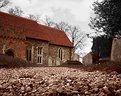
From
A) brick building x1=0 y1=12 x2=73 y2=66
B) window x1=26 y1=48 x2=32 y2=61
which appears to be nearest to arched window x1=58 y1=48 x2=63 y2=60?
brick building x1=0 y1=12 x2=73 y2=66

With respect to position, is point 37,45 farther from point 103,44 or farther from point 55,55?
point 103,44

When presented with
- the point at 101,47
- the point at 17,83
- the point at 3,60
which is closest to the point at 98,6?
the point at 101,47

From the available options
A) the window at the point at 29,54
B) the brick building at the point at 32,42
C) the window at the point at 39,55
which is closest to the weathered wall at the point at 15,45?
the brick building at the point at 32,42

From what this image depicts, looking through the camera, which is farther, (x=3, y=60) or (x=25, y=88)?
(x=3, y=60)

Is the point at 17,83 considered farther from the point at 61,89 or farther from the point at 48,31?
the point at 48,31

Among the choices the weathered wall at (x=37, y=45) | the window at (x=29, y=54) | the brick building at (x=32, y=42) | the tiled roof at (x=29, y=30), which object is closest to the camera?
the brick building at (x=32, y=42)

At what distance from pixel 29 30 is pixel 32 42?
2227 mm

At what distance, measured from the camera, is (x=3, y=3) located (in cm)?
5209

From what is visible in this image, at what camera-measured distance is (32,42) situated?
152 ft

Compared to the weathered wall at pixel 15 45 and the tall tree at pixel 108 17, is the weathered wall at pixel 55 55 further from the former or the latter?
the tall tree at pixel 108 17

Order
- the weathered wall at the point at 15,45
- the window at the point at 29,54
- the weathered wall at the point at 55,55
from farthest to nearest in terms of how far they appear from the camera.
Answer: the weathered wall at the point at 55,55 < the window at the point at 29,54 < the weathered wall at the point at 15,45

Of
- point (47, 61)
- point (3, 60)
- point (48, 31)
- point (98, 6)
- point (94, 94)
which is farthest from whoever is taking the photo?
point (48, 31)

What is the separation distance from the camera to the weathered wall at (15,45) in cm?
4047

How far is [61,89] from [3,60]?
18.2 metres
